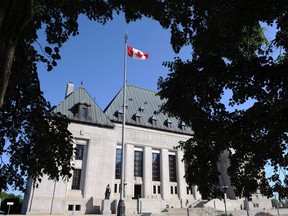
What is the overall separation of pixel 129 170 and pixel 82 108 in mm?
13371

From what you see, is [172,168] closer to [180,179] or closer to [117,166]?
[180,179]

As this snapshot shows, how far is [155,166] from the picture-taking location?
45.3 meters

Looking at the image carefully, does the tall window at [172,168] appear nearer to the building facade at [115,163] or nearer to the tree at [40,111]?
the building facade at [115,163]

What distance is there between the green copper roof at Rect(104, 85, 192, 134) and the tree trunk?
40.1m

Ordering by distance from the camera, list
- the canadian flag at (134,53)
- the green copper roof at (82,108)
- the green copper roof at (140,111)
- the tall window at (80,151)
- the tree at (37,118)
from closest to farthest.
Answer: the tree at (37,118) → the canadian flag at (134,53) → the tall window at (80,151) → the green copper roof at (82,108) → the green copper roof at (140,111)

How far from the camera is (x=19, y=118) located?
800cm

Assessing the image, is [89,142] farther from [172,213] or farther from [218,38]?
[218,38]

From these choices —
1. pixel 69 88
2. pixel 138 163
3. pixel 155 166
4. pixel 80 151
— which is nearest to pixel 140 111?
pixel 138 163

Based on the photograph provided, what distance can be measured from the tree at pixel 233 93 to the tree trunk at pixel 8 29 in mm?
6258

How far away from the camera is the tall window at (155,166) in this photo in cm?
4439

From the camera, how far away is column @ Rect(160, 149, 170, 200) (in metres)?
42.9

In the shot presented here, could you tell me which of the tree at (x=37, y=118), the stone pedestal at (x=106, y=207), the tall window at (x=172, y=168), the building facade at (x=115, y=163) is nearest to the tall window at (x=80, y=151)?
the building facade at (x=115, y=163)

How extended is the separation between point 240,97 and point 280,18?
3.14 metres

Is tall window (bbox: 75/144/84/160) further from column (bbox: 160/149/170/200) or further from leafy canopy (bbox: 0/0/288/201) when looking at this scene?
leafy canopy (bbox: 0/0/288/201)
